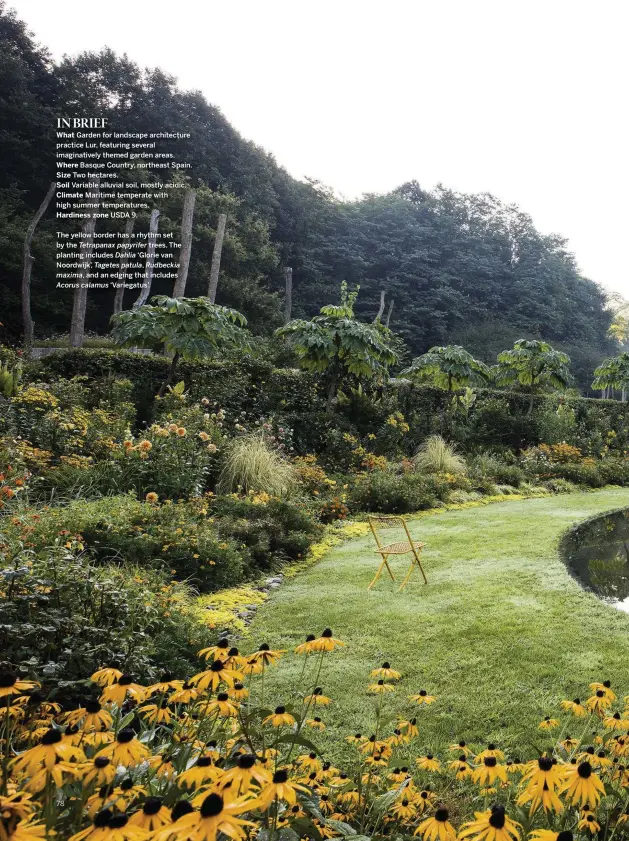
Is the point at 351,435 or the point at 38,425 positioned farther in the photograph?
the point at 351,435

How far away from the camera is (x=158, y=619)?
3.00 metres

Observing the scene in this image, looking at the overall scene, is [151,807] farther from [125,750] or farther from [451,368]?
[451,368]

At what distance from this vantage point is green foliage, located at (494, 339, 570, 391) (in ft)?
44.5

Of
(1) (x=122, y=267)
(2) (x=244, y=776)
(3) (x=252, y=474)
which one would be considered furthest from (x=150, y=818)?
(1) (x=122, y=267)

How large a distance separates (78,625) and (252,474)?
14.0ft

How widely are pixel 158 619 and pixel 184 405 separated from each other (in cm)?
558

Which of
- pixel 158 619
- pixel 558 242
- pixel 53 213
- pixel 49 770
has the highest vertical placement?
pixel 558 242

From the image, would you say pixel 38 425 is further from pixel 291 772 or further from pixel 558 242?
pixel 558 242

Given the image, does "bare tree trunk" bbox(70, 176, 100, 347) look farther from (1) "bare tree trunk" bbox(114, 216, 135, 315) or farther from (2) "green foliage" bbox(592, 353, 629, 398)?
(2) "green foliage" bbox(592, 353, 629, 398)

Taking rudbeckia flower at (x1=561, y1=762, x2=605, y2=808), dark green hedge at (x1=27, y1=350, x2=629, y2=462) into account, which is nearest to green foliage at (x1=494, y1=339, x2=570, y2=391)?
dark green hedge at (x1=27, y1=350, x2=629, y2=462)

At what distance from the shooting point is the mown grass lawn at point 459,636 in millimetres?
2740

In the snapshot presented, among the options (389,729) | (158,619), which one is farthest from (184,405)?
(389,729)

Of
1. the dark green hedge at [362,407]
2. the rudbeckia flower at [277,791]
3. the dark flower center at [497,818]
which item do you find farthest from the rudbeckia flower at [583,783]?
the dark green hedge at [362,407]

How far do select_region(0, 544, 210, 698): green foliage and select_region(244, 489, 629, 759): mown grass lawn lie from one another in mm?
706
